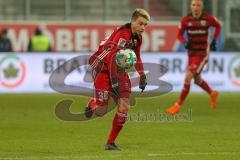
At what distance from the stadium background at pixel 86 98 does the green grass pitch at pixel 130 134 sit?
15mm

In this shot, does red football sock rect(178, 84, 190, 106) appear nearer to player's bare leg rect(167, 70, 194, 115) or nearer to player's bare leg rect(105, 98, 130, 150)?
player's bare leg rect(167, 70, 194, 115)

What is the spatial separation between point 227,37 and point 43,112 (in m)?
13.0

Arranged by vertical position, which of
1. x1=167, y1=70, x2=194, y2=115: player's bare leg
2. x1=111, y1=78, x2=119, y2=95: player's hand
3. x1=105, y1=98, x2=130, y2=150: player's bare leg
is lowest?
x1=167, y1=70, x2=194, y2=115: player's bare leg

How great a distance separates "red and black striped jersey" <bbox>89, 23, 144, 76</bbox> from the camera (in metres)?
11.1

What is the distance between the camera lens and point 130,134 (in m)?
13.4

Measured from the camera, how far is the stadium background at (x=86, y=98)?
11695 mm

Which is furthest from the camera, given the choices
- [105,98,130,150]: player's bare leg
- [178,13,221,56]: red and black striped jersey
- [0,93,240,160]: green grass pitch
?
[178,13,221,56]: red and black striped jersey

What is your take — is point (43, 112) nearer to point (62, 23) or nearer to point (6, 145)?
point (6, 145)

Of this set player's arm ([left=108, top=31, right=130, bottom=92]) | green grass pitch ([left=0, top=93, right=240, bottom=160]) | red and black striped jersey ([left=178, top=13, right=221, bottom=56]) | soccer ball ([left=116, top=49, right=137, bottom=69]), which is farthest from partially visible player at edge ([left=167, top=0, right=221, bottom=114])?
soccer ball ([left=116, top=49, right=137, bottom=69])

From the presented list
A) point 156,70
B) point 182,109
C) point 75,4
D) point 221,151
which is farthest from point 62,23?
point 221,151

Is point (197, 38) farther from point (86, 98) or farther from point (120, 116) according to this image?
point (120, 116)

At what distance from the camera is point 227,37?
95.1 feet

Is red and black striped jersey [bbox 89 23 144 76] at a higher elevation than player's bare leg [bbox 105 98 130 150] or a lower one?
higher

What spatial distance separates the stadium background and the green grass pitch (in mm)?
15
